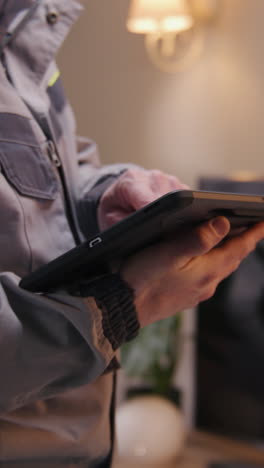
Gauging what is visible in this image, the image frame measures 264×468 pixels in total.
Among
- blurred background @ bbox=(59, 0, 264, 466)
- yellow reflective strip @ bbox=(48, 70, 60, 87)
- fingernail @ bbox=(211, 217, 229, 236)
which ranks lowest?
blurred background @ bbox=(59, 0, 264, 466)

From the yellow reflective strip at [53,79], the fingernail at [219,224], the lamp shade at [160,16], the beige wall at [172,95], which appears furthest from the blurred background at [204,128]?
the fingernail at [219,224]

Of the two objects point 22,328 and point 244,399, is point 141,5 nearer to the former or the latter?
point 244,399

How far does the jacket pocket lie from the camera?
608mm

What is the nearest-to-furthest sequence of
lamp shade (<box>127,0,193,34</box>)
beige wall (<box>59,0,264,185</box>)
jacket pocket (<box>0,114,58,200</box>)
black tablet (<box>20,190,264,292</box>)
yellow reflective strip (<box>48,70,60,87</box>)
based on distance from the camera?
black tablet (<box>20,190,264,292</box>), jacket pocket (<box>0,114,58,200</box>), yellow reflective strip (<box>48,70,60,87</box>), lamp shade (<box>127,0,193,34</box>), beige wall (<box>59,0,264,185</box>)

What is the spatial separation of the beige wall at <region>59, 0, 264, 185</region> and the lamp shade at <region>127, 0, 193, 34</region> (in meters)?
0.12

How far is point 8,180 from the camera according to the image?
0.60m

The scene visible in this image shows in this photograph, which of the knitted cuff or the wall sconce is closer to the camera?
the knitted cuff

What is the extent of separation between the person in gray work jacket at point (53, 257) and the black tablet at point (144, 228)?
0.05 ft

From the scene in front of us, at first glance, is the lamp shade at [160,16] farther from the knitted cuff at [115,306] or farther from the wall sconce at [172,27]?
the knitted cuff at [115,306]

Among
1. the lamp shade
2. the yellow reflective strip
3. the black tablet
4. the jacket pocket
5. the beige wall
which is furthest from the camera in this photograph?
the beige wall

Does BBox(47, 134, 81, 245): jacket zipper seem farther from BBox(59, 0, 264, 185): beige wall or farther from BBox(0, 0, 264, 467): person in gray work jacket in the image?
BBox(59, 0, 264, 185): beige wall

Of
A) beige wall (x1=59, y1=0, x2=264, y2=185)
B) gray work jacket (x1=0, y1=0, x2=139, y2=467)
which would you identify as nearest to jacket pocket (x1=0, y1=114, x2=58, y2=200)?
gray work jacket (x1=0, y1=0, x2=139, y2=467)

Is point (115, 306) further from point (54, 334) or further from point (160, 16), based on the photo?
point (160, 16)

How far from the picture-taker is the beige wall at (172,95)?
1.83m
